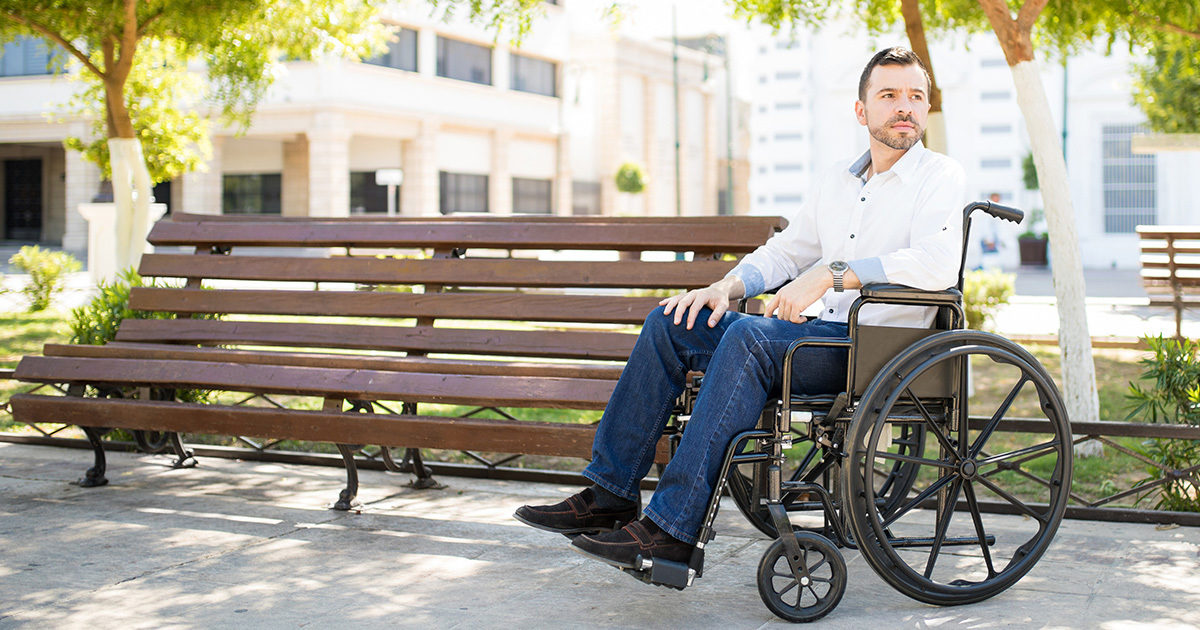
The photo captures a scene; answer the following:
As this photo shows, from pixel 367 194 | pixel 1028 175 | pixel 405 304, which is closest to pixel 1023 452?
pixel 405 304

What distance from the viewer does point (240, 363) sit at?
15.3 ft

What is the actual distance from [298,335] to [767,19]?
16.5 feet

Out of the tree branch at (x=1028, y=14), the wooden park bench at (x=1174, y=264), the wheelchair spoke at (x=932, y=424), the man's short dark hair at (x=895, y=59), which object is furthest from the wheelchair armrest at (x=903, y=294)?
Result: the wooden park bench at (x=1174, y=264)

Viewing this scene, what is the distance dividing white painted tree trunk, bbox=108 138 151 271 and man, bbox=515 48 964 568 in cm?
845

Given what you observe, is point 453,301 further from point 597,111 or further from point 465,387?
point 597,111

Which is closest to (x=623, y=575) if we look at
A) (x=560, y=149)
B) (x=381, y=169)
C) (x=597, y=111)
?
(x=381, y=169)

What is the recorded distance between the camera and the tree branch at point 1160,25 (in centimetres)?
763

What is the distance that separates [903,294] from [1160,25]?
223 inches

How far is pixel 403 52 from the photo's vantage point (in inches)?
1399

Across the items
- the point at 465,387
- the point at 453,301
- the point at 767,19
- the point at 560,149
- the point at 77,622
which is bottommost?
the point at 77,622

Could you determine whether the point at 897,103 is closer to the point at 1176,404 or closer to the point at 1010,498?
the point at 1010,498

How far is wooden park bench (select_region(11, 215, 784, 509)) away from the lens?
4.21 m

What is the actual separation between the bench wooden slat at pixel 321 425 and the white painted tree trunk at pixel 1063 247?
9.56ft

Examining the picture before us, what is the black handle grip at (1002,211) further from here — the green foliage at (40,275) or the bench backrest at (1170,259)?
the green foliage at (40,275)
